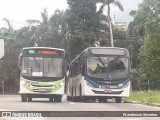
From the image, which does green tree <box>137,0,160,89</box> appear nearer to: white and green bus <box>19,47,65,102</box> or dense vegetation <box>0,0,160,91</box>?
dense vegetation <box>0,0,160,91</box>

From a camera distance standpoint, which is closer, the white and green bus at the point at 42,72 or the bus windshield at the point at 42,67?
the white and green bus at the point at 42,72

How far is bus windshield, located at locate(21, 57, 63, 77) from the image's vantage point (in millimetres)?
25391

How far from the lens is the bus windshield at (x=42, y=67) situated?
83.3 feet

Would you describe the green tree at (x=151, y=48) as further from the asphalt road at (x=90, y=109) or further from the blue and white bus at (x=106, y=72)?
the asphalt road at (x=90, y=109)

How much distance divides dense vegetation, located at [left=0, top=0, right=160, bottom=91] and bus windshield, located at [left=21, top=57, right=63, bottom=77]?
21.6 m

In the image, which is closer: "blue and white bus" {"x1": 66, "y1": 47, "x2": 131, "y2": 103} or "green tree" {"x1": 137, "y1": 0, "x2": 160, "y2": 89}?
"blue and white bus" {"x1": 66, "y1": 47, "x2": 131, "y2": 103}

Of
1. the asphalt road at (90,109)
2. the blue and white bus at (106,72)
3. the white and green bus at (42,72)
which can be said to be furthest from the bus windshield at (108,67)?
Answer: the asphalt road at (90,109)

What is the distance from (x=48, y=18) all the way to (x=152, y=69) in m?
21.2

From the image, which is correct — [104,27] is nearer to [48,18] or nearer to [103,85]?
[48,18]

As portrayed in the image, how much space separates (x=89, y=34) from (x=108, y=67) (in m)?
31.0

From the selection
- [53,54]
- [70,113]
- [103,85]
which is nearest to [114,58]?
[103,85]

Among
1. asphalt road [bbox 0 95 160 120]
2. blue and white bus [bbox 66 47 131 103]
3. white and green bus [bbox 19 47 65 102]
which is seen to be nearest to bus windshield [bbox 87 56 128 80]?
blue and white bus [bbox 66 47 131 103]

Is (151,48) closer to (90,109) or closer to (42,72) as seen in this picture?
(42,72)

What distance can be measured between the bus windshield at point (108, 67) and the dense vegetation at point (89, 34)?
68.2ft
